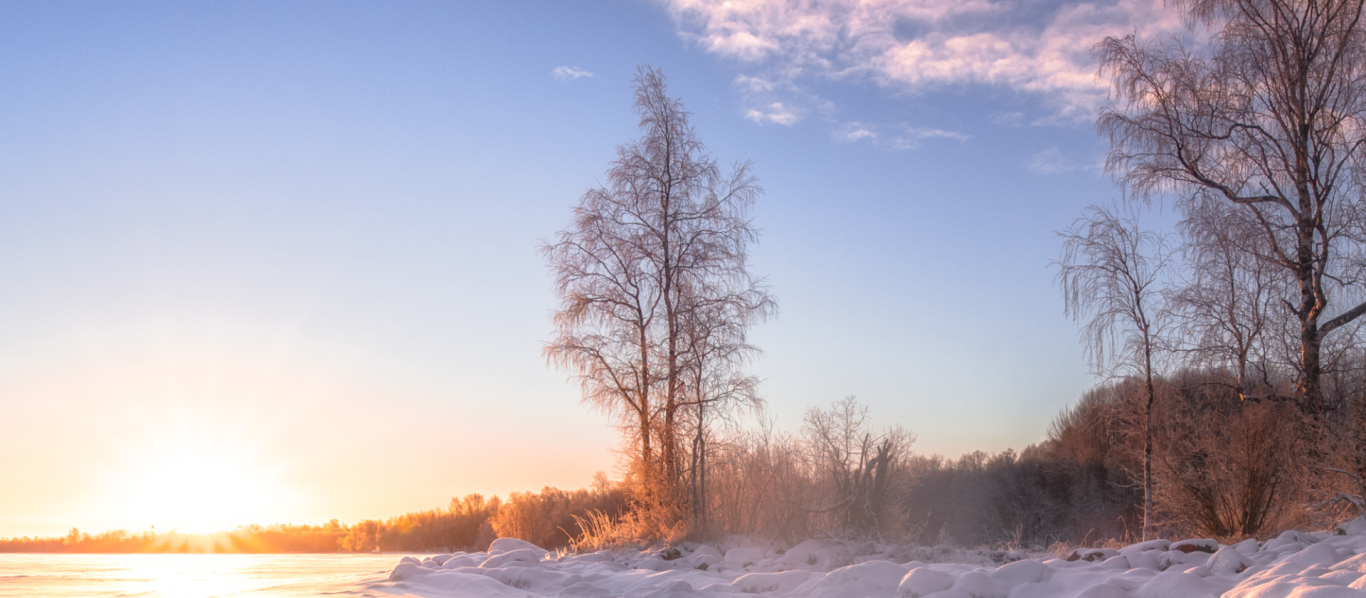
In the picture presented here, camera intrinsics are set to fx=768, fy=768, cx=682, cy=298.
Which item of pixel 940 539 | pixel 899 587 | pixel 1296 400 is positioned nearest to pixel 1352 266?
pixel 1296 400

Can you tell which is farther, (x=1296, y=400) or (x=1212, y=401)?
(x=1212, y=401)

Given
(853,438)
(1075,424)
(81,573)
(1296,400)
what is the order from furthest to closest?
1. (1075,424)
2. (853,438)
3. (1296,400)
4. (81,573)

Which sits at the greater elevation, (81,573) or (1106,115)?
(1106,115)

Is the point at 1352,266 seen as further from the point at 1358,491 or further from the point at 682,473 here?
the point at 682,473

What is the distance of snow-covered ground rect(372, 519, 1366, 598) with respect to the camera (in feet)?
19.9

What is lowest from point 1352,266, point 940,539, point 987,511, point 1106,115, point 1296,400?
point 987,511

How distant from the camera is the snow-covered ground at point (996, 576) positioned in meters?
6.07

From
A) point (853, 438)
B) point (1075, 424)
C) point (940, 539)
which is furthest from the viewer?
point (1075, 424)

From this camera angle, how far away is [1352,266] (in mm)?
12125

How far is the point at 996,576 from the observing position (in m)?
7.20

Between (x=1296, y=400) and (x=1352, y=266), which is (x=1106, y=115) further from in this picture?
(x=1296, y=400)

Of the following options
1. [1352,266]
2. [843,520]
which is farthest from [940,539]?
[1352,266]

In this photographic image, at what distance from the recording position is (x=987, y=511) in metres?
42.5

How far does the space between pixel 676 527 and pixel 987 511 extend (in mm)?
33916
